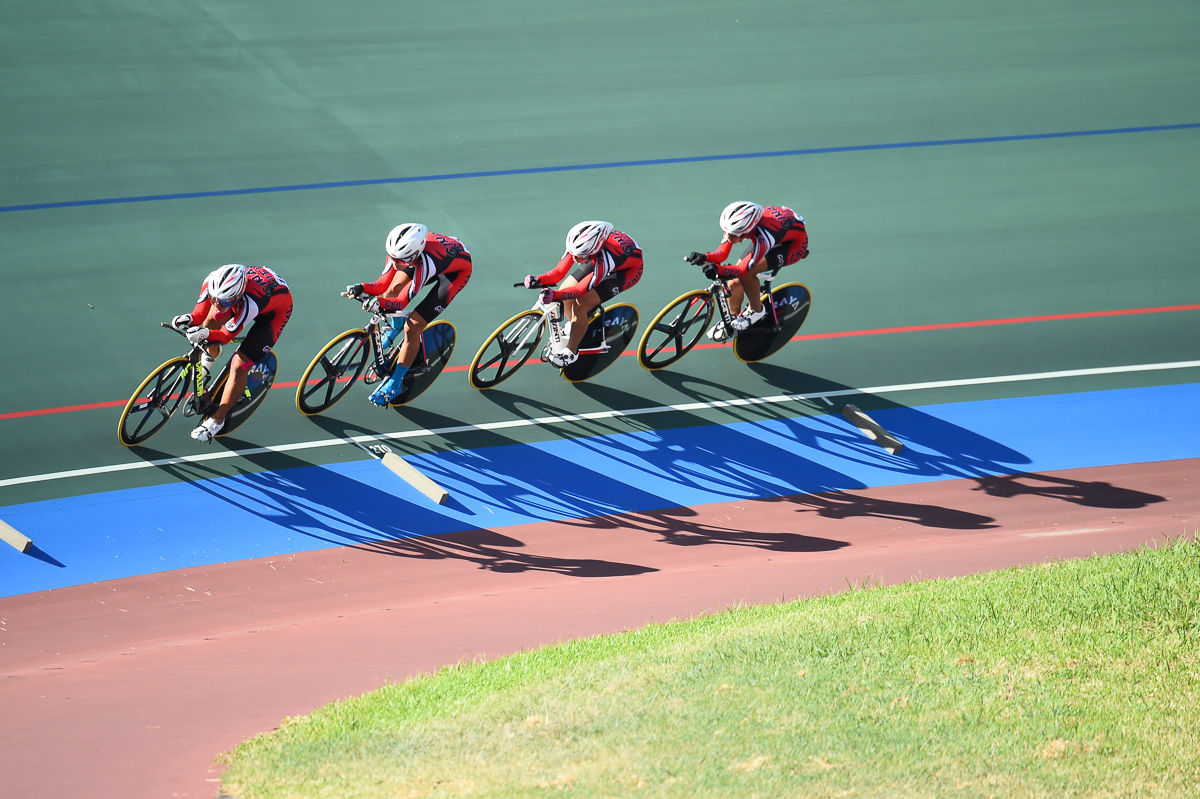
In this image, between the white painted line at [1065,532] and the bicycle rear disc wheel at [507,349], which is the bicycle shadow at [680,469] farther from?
the white painted line at [1065,532]

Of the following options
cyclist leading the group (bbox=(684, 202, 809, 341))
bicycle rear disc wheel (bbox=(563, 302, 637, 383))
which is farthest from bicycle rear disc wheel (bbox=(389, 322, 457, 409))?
cyclist leading the group (bbox=(684, 202, 809, 341))

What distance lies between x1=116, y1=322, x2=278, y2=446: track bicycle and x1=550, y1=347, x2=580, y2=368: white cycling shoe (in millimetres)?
2352

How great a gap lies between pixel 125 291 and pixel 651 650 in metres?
6.92

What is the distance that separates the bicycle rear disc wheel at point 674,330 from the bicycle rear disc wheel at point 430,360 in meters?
1.74

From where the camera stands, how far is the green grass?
5.18 metres

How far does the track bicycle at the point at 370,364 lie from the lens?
9.98 metres

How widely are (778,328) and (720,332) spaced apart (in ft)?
2.09

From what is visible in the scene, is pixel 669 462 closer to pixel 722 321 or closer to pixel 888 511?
pixel 722 321

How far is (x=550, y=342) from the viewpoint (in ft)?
33.8

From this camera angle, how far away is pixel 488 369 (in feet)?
34.9

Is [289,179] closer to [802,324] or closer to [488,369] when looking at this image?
[488,369]

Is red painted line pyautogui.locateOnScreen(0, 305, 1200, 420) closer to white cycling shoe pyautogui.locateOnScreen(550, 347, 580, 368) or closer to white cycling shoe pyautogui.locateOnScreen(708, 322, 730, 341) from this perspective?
white cycling shoe pyautogui.locateOnScreen(708, 322, 730, 341)

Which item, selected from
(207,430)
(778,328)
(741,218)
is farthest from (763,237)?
(207,430)

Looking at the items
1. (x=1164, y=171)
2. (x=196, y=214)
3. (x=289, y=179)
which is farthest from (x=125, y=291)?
(x=1164, y=171)
